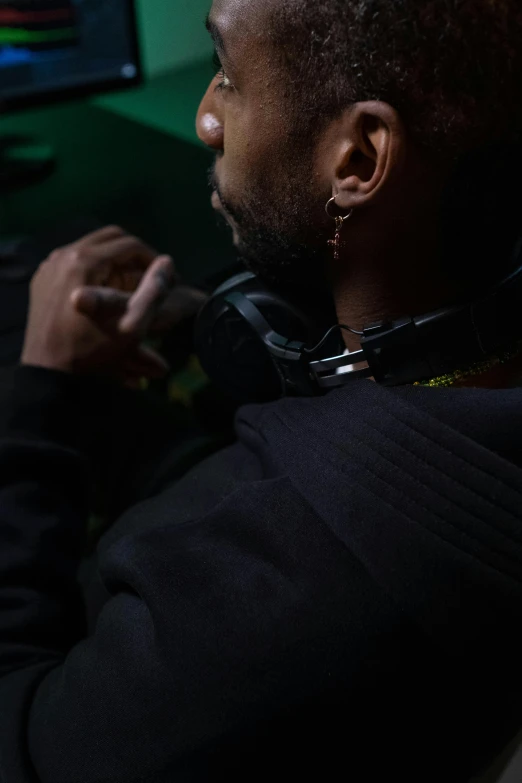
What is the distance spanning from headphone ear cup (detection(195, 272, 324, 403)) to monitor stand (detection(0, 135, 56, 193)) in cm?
76

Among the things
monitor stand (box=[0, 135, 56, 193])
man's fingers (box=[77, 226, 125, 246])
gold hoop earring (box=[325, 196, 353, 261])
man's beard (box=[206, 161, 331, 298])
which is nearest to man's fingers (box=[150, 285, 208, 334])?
man's fingers (box=[77, 226, 125, 246])

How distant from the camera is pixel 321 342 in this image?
64 cm

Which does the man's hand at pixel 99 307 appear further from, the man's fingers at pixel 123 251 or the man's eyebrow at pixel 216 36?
the man's eyebrow at pixel 216 36

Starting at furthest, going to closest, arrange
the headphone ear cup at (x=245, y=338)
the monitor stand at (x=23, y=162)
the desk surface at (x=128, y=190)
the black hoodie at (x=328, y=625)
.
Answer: the monitor stand at (x=23, y=162), the desk surface at (x=128, y=190), the headphone ear cup at (x=245, y=338), the black hoodie at (x=328, y=625)

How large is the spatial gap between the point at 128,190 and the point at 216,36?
76 cm

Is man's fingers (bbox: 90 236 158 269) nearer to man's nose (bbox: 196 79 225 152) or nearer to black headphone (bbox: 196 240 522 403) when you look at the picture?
black headphone (bbox: 196 240 522 403)

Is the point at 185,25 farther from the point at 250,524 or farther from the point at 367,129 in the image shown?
the point at 250,524

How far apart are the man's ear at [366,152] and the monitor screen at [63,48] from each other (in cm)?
100

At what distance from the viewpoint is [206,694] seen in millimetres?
479

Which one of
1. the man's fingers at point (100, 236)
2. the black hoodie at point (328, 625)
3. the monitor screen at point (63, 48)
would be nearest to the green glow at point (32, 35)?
the monitor screen at point (63, 48)

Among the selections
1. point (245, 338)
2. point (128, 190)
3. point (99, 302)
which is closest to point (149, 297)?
point (99, 302)

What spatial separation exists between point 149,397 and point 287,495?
0.59m

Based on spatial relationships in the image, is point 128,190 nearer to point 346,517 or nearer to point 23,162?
point 23,162

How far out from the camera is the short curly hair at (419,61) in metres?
0.46
